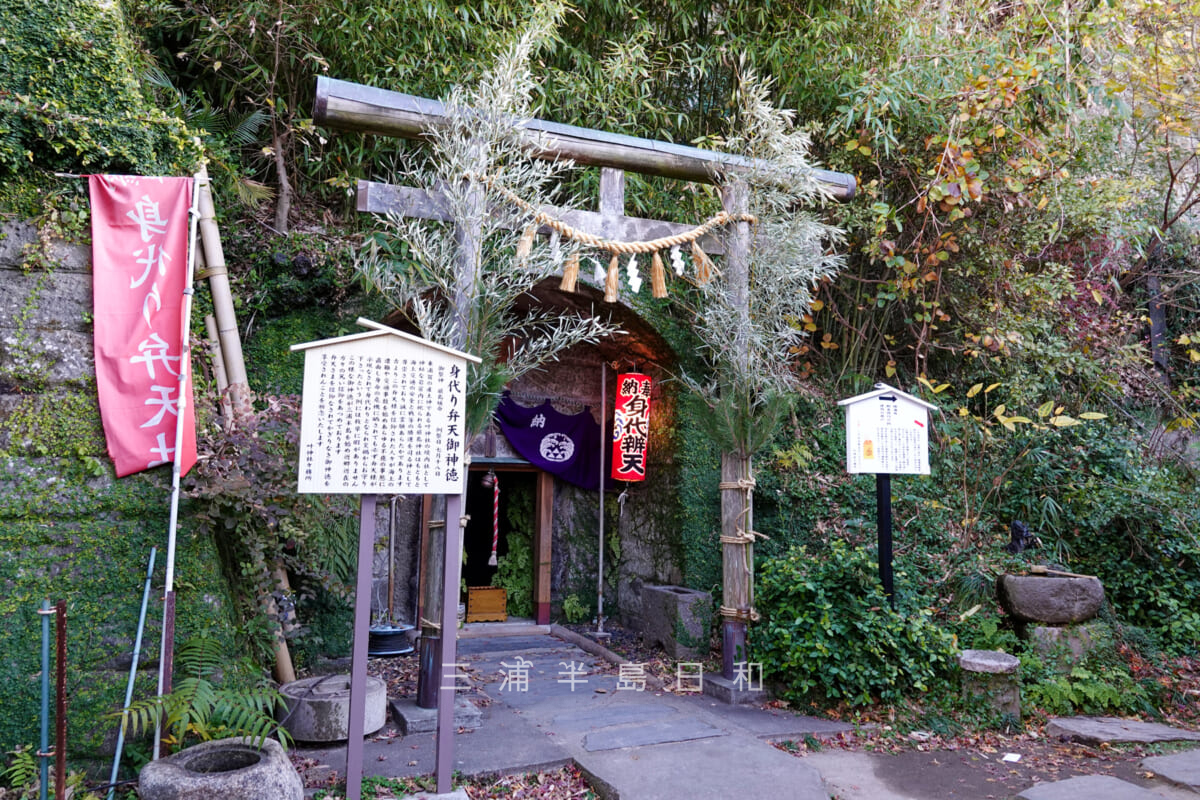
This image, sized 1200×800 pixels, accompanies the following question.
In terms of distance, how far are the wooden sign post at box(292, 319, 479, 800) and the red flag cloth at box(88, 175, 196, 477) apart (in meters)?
1.22

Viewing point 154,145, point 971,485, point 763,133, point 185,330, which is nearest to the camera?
point 185,330

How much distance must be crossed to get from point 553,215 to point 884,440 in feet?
10.3

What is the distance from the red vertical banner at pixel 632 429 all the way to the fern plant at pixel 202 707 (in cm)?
466

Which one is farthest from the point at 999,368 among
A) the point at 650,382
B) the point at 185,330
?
the point at 185,330

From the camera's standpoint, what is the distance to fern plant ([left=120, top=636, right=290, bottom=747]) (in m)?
3.49

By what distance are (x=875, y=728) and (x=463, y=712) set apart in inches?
114

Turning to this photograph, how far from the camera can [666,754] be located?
14.4 ft

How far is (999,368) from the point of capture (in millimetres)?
8336

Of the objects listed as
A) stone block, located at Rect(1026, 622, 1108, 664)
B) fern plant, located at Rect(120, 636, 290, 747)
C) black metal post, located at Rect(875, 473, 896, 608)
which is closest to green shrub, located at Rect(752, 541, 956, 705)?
black metal post, located at Rect(875, 473, 896, 608)

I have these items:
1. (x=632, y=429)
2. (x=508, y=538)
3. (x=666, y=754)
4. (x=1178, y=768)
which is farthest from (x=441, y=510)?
(x=1178, y=768)

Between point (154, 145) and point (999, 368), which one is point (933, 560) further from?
point (154, 145)

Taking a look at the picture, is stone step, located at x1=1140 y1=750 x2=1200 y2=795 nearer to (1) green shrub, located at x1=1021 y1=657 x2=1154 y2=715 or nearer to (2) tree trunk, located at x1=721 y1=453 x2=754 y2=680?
(1) green shrub, located at x1=1021 y1=657 x2=1154 y2=715

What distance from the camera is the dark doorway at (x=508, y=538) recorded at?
28.8 ft

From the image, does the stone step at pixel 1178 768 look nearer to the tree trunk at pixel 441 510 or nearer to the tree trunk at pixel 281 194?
the tree trunk at pixel 441 510
